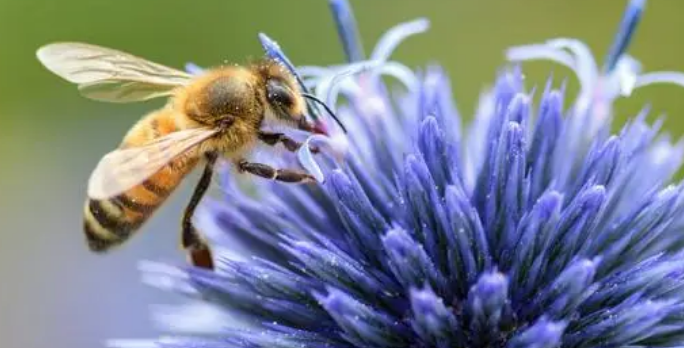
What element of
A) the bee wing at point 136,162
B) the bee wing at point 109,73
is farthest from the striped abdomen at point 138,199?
the bee wing at point 109,73

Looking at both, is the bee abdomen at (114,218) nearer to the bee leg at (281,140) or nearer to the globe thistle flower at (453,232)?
the globe thistle flower at (453,232)

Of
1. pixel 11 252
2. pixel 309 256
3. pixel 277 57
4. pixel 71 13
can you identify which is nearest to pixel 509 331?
pixel 309 256

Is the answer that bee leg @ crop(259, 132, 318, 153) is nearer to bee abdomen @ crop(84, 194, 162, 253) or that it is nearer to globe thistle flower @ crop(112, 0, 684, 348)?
globe thistle flower @ crop(112, 0, 684, 348)

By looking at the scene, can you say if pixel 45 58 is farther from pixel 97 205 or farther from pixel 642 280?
pixel 642 280

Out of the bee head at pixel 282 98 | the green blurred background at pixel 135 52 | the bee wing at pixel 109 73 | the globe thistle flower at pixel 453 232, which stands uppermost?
the green blurred background at pixel 135 52

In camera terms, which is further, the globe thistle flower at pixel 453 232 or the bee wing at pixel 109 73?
the bee wing at pixel 109 73
